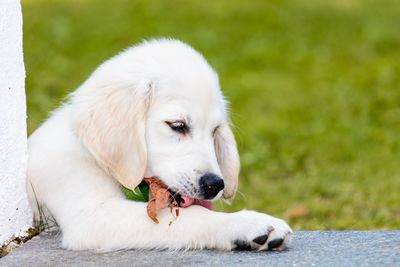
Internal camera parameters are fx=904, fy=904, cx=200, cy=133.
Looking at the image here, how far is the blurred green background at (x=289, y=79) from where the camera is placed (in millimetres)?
7957

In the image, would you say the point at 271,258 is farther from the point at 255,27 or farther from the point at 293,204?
the point at 255,27

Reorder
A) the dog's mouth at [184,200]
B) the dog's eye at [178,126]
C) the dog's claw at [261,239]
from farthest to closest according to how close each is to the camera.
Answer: the dog's eye at [178,126]
the dog's mouth at [184,200]
the dog's claw at [261,239]

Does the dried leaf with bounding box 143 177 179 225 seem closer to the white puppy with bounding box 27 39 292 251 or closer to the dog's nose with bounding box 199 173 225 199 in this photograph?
the white puppy with bounding box 27 39 292 251

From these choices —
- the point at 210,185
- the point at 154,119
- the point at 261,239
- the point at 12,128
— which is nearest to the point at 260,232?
the point at 261,239

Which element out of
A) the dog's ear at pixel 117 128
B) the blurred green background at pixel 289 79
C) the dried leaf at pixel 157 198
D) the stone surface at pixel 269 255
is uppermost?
the blurred green background at pixel 289 79

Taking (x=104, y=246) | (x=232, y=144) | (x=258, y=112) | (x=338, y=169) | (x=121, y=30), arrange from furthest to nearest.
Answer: (x=121, y=30) < (x=258, y=112) < (x=338, y=169) < (x=232, y=144) < (x=104, y=246)

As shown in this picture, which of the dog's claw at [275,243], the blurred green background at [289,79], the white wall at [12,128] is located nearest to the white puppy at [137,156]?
the dog's claw at [275,243]

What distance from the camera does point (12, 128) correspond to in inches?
176

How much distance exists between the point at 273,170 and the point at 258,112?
8.18 ft

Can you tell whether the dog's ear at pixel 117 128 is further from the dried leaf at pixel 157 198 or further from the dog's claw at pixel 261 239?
the dog's claw at pixel 261 239

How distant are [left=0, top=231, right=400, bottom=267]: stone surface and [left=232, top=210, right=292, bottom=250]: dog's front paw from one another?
4 cm

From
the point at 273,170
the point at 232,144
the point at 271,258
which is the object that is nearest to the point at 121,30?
the point at 273,170

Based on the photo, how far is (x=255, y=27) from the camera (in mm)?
15656

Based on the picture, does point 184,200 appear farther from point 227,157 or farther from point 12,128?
point 12,128
